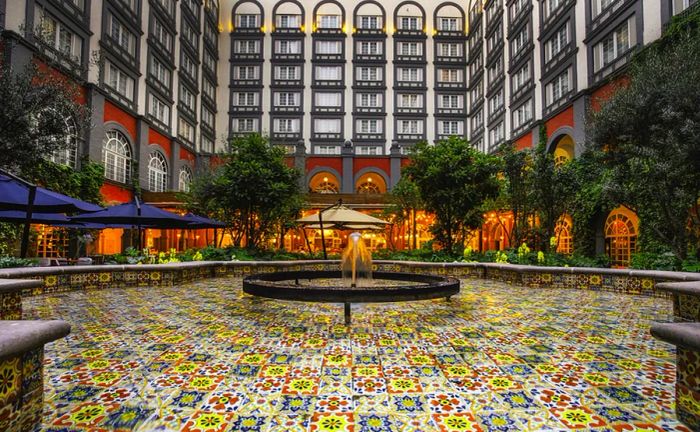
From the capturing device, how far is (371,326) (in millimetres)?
4965

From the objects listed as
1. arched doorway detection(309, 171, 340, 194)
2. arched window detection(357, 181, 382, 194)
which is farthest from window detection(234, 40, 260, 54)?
arched window detection(357, 181, 382, 194)

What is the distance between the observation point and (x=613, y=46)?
15859 millimetres

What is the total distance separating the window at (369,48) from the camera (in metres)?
32.7

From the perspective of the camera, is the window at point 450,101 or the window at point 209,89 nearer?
the window at point 209,89

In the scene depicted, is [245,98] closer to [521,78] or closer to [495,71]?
[495,71]

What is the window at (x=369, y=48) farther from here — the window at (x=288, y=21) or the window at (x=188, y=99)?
the window at (x=188, y=99)

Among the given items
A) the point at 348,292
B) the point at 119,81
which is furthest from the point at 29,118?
the point at 119,81

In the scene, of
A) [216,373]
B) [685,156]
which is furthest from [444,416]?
[685,156]

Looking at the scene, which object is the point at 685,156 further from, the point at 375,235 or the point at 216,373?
the point at 375,235

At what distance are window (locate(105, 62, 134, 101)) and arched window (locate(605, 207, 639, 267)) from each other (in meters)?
23.9

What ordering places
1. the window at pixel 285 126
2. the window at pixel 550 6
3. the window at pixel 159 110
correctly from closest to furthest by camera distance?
the window at pixel 550 6, the window at pixel 159 110, the window at pixel 285 126

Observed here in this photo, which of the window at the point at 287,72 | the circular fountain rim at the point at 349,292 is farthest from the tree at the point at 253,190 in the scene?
the window at the point at 287,72

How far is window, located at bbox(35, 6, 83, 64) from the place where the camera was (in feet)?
48.0

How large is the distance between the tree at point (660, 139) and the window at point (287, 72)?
87.6 feet
